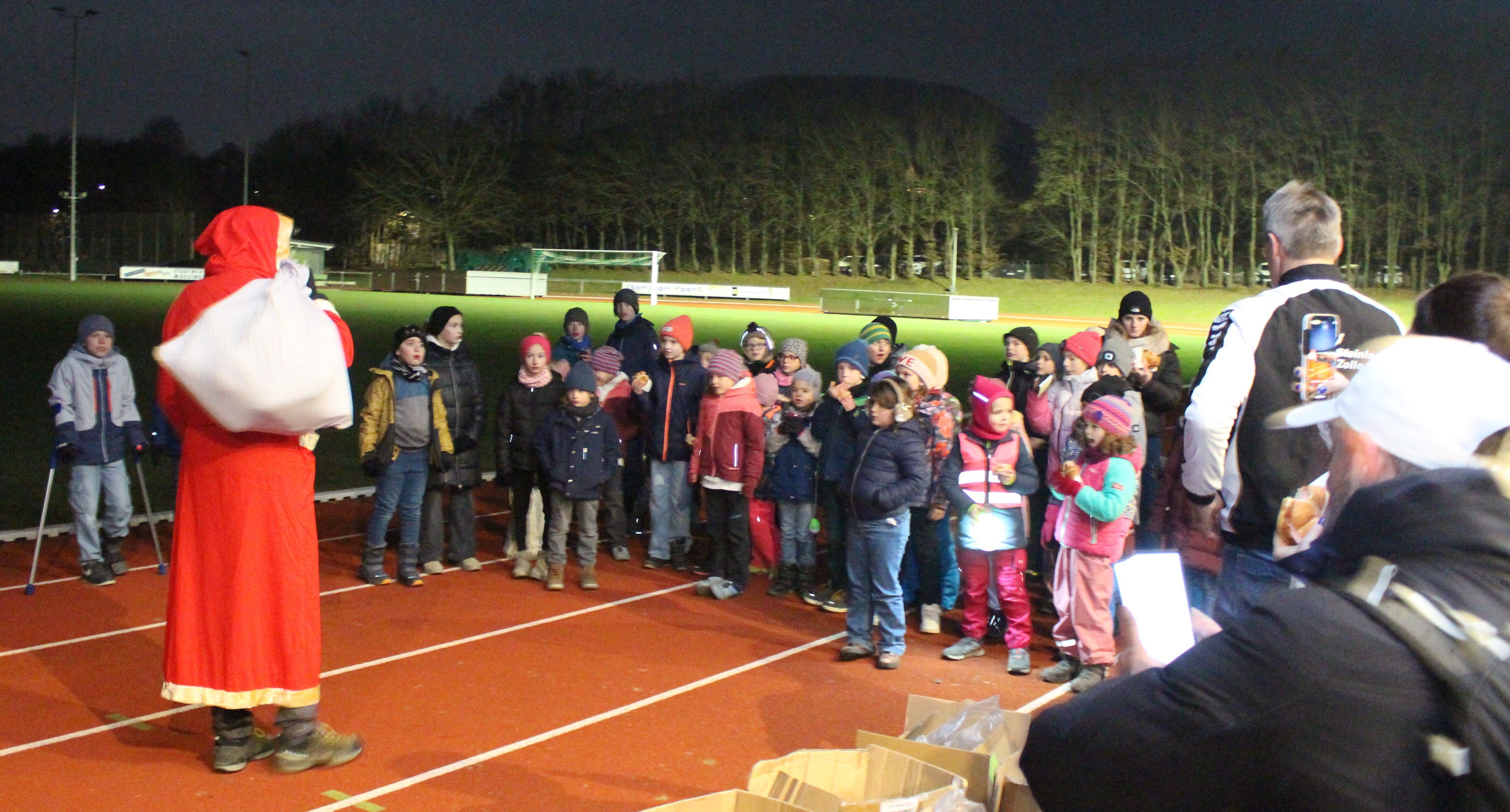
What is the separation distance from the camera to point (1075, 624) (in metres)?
6.35

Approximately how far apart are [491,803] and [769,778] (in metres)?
1.47

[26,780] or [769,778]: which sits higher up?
[769,778]

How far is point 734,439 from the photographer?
8117 millimetres

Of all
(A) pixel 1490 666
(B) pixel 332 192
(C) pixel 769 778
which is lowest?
(C) pixel 769 778

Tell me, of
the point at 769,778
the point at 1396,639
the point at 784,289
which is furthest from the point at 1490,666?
the point at 784,289

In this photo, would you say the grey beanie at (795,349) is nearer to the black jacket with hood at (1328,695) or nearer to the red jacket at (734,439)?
the red jacket at (734,439)

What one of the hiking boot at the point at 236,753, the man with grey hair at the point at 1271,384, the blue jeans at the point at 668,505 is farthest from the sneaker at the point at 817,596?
the man with grey hair at the point at 1271,384

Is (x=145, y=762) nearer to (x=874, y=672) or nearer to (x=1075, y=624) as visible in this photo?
(x=874, y=672)

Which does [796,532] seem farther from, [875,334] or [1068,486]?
[1068,486]

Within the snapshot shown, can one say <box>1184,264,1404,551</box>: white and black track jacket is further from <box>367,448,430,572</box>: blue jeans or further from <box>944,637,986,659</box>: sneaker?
<box>367,448,430,572</box>: blue jeans

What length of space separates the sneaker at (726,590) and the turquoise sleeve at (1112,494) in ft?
8.66

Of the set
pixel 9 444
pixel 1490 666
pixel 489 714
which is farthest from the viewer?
pixel 9 444

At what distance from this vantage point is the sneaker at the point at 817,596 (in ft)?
25.9

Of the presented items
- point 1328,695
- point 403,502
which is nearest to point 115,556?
point 403,502
